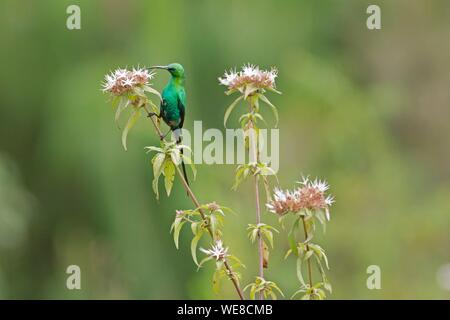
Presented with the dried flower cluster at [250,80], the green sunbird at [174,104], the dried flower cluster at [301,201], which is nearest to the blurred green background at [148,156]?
the green sunbird at [174,104]

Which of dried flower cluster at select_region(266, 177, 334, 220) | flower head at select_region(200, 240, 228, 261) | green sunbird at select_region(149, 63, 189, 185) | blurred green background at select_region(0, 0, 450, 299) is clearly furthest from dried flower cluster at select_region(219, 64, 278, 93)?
blurred green background at select_region(0, 0, 450, 299)

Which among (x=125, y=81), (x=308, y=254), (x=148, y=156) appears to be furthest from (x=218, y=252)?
(x=148, y=156)

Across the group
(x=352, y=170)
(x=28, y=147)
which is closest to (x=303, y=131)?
(x=352, y=170)

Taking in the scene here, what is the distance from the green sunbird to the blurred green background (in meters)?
3.62

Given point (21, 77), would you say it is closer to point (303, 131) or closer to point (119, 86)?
point (303, 131)

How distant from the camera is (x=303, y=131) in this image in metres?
6.65

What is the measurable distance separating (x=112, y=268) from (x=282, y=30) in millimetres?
2306

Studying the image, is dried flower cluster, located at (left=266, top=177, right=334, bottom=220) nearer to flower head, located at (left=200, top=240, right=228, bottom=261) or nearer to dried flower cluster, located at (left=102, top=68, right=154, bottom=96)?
flower head, located at (left=200, top=240, right=228, bottom=261)

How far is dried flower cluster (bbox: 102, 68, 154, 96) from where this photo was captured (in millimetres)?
1809

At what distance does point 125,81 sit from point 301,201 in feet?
1.54

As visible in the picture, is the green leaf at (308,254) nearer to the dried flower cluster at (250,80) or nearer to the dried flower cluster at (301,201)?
the dried flower cluster at (301,201)

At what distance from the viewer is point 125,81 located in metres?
1.80

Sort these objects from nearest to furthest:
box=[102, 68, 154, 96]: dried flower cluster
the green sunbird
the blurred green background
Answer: box=[102, 68, 154, 96]: dried flower cluster → the green sunbird → the blurred green background

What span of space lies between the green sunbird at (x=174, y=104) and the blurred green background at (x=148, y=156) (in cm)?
Result: 362
